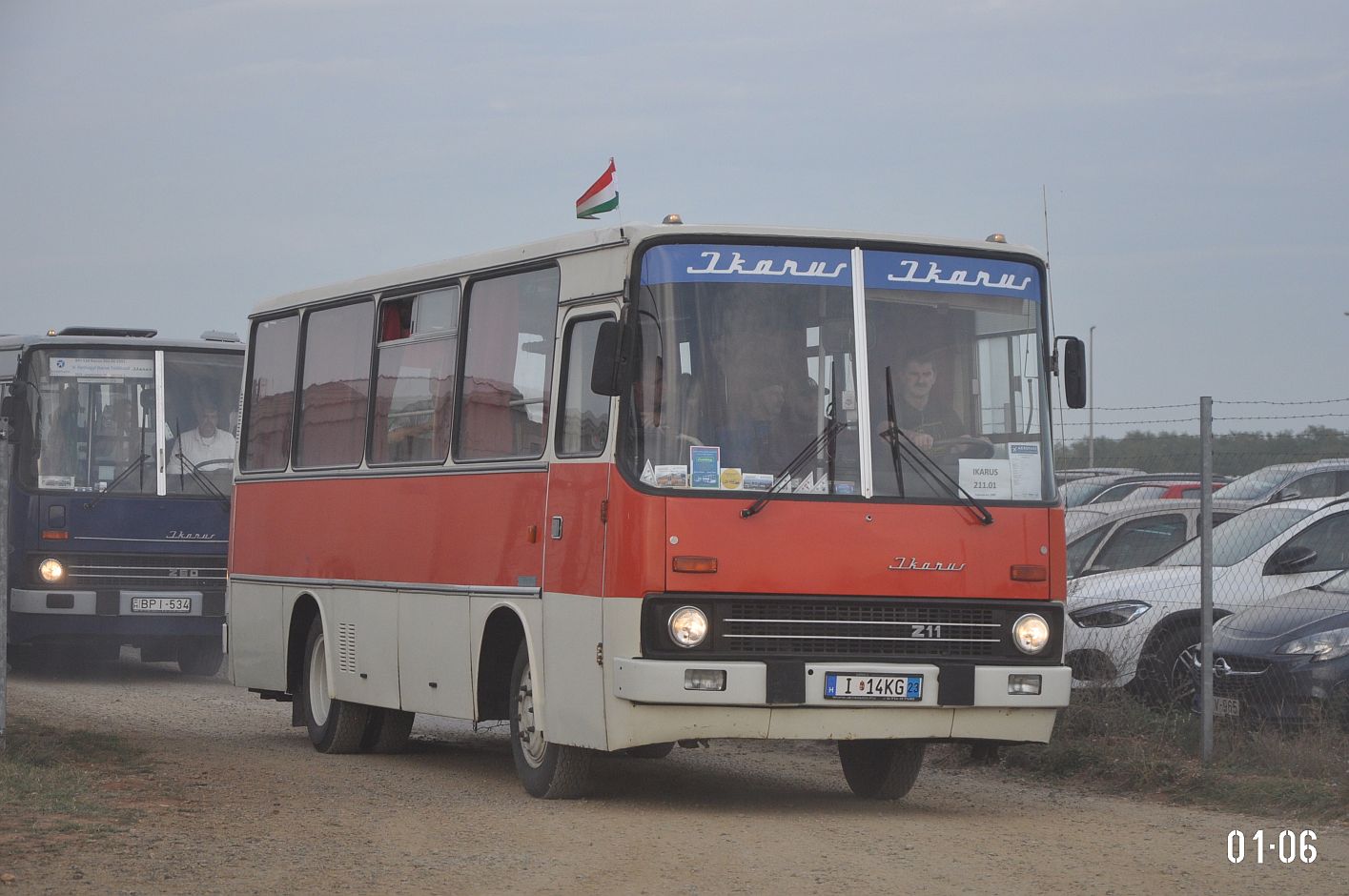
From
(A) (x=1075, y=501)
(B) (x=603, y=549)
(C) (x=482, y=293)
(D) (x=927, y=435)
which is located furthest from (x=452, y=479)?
(A) (x=1075, y=501)

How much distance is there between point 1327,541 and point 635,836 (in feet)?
22.3

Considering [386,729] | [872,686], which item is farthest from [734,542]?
[386,729]

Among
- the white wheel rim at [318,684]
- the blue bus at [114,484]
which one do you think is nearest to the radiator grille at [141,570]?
the blue bus at [114,484]

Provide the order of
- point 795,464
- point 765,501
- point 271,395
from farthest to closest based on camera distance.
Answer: point 271,395 → point 795,464 → point 765,501

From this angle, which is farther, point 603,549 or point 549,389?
point 549,389

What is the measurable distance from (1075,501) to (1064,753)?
51.4 feet

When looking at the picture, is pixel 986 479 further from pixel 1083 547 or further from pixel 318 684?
pixel 1083 547

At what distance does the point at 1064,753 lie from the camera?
44.9 feet

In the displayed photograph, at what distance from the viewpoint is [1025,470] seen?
11508 millimetres

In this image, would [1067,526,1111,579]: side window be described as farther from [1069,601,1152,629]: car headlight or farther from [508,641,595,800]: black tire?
[508,641,595,800]: black tire

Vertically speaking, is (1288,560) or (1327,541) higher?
(1327,541)

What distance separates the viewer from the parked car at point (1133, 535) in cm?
1788

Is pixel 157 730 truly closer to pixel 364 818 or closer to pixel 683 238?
pixel 364 818
